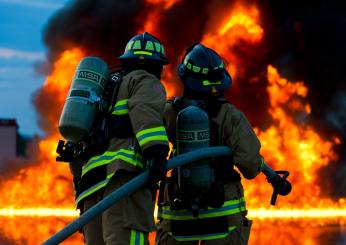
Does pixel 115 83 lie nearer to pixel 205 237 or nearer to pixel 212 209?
pixel 212 209

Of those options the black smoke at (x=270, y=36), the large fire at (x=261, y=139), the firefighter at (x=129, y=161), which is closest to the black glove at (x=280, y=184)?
the firefighter at (x=129, y=161)

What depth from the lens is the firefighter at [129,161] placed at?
4754 mm

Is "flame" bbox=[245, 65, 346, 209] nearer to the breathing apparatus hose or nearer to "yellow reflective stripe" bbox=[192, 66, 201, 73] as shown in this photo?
"yellow reflective stripe" bbox=[192, 66, 201, 73]

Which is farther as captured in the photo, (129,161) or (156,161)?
(129,161)

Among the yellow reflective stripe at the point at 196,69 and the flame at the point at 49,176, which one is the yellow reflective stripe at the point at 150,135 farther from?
the flame at the point at 49,176

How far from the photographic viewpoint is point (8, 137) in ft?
83.2

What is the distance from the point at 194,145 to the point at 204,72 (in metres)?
0.57

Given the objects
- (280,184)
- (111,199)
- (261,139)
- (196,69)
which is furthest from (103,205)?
(261,139)

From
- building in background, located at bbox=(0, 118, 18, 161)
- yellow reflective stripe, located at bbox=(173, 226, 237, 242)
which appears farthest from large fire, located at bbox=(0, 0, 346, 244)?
yellow reflective stripe, located at bbox=(173, 226, 237, 242)

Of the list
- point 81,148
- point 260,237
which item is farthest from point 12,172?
point 81,148

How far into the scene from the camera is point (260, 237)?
10.7 m

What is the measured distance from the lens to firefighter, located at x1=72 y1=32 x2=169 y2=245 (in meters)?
4.75

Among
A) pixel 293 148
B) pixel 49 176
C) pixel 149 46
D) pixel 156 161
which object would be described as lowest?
pixel 156 161

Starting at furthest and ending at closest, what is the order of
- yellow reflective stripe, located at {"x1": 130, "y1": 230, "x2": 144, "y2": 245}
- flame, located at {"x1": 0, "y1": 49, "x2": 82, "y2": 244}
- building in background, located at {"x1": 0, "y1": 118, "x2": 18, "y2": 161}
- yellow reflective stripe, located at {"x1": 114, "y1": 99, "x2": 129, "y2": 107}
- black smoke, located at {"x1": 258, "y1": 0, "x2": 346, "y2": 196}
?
building in background, located at {"x1": 0, "y1": 118, "x2": 18, "y2": 161}, black smoke, located at {"x1": 258, "y1": 0, "x2": 346, "y2": 196}, flame, located at {"x1": 0, "y1": 49, "x2": 82, "y2": 244}, yellow reflective stripe, located at {"x1": 114, "y1": 99, "x2": 129, "y2": 107}, yellow reflective stripe, located at {"x1": 130, "y1": 230, "x2": 144, "y2": 245}
